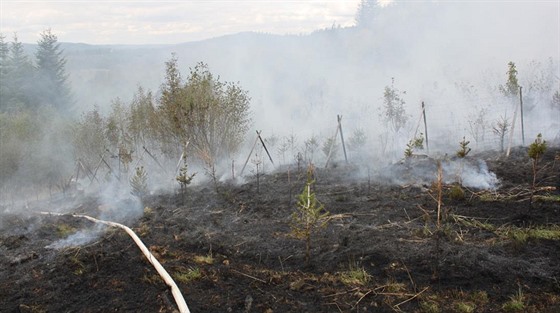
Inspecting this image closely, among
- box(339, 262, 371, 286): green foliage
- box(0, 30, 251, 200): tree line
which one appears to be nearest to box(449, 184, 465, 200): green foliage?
box(339, 262, 371, 286): green foliage

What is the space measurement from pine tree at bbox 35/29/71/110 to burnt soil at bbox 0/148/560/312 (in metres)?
33.9

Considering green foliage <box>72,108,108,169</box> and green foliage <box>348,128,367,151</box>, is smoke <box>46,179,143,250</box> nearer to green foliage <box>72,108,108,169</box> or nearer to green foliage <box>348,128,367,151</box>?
Result: green foliage <box>72,108,108,169</box>

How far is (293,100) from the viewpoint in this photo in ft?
117

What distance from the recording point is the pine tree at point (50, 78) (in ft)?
131

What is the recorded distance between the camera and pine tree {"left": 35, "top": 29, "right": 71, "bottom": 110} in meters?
39.8

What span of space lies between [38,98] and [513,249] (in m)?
40.8

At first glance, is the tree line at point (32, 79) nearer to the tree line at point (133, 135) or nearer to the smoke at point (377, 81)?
the smoke at point (377, 81)

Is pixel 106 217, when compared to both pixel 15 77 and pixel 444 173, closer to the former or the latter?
pixel 444 173

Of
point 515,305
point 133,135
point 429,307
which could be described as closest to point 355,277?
point 429,307

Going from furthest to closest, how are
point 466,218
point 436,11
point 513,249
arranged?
point 436,11 → point 466,218 → point 513,249

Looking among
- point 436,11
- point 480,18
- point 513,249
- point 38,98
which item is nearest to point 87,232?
point 513,249

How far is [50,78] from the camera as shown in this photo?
4097 centimetres

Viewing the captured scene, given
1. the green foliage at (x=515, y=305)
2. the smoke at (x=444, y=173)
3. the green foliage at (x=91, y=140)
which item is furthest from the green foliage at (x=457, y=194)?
the green foliage at (x=91, y=140)

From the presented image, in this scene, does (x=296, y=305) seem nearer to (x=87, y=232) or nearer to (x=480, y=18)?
(x=87, y=232)
